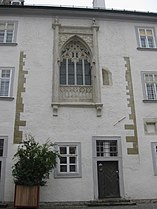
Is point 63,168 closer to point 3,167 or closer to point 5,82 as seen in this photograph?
point 3,167

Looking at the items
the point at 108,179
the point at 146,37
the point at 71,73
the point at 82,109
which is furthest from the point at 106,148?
the point at 146,37

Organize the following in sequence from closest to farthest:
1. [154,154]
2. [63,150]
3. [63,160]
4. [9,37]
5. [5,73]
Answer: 1. [63,160]
2. [63,150]
3. [154,154]
4. [5,73]
5. [9,37]

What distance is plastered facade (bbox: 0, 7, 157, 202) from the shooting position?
13.6 metres

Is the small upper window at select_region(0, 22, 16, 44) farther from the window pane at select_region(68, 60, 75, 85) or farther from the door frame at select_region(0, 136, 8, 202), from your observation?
the door frame at select_region(0, 136, 8, 202)

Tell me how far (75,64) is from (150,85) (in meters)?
4.48

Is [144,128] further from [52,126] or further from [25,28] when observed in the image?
[25,28]

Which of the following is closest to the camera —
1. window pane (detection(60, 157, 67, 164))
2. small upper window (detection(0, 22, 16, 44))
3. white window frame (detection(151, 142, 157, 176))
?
window pane (detection(60, 157, 67, 164))

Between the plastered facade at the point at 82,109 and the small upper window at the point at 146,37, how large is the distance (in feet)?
1.66

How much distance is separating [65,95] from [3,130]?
12.4ft

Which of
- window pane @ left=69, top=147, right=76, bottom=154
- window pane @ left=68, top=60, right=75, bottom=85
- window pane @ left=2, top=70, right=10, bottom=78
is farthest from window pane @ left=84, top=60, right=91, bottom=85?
window pane @ left=2, top=70, right=10, bottom=78

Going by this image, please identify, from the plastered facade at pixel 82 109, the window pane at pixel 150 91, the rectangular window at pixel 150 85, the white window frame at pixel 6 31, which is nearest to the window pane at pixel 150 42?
the plastered facade at pixel 82 109

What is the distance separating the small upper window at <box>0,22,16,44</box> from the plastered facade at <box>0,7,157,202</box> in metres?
0.38

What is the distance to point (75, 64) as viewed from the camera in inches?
630

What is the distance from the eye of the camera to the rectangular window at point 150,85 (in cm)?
1547
